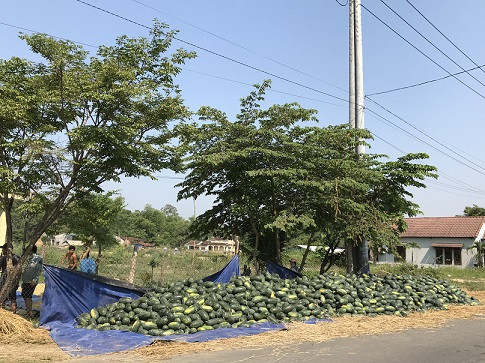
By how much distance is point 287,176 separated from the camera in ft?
42.4

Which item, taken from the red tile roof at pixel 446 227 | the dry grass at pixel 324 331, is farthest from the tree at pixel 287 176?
the red tile roof at pixel 446 227

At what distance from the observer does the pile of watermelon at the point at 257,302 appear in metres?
8.85

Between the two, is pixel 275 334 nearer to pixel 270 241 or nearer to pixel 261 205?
pixel 261 205

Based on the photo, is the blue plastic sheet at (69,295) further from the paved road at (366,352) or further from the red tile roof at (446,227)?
the red tile roof at (446,227)

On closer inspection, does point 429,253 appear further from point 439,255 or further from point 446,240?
point 446,240

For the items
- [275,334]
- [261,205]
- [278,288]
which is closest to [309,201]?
[261,205]

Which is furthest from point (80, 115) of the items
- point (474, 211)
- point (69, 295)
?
point (474, 211)

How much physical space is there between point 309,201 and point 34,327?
27.0ft

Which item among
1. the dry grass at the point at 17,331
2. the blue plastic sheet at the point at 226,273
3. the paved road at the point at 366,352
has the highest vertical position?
the blue plastic sheet at the point at 226,273

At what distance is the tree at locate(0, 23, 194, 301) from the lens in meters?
9.35

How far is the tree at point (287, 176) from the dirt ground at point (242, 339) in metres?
3.42

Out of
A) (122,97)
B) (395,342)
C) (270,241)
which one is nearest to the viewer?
(395,342)

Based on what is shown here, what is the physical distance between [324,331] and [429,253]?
35234 millimetres

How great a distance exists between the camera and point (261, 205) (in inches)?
544
